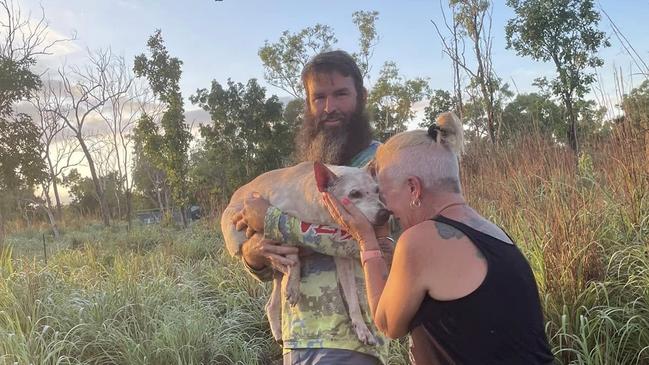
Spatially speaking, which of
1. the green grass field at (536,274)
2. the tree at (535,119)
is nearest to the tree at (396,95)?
the tree at (535,119)

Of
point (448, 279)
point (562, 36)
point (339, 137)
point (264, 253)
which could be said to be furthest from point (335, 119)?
point (562, 36)

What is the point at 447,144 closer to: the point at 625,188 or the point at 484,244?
the point at 484,244

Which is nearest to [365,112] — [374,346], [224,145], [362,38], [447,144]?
[447,144]

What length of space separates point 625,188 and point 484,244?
3.69 m

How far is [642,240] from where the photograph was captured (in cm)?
410

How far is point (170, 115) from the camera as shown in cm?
2030

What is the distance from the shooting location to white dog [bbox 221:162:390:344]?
6.86ft

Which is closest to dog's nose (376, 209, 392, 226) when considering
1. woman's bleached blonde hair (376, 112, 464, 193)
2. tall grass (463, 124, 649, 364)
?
woman's bleached blonde hair (376, 112, 464, 193)

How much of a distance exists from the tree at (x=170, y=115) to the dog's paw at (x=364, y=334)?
18.3 meters

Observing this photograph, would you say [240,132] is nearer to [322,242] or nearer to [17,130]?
[17,130]

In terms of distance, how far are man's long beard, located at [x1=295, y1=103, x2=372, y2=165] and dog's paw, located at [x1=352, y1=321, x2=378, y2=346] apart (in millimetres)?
754

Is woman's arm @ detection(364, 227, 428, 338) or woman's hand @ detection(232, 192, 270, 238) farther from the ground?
woman's hand @ detection(232, 192, 270, 238)

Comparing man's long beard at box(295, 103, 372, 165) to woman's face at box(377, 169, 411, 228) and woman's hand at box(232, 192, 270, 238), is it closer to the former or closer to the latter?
woman's hand at box(232, 192, 270, 238)

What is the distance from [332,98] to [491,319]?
3.87 feet
